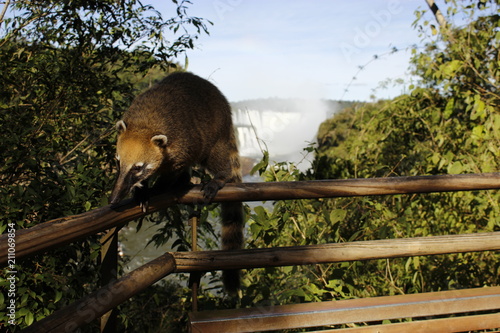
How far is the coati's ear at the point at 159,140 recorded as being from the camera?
230 centimetres

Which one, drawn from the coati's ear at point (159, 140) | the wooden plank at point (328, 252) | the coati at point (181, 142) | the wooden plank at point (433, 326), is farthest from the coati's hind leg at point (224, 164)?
the wooden plank at point (433, 326)

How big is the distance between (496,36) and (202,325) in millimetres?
3467

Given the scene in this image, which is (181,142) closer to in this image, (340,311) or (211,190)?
(211,190)

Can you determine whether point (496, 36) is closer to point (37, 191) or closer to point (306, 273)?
point (306, 273)

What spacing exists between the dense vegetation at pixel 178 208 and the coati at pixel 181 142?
0.67 ft

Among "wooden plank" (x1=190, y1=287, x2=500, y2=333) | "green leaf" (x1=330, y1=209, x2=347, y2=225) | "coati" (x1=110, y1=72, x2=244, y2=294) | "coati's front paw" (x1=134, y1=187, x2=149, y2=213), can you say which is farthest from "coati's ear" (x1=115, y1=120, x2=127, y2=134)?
"green leaf" (x1=330, y1=209, x2=347, y2=225)

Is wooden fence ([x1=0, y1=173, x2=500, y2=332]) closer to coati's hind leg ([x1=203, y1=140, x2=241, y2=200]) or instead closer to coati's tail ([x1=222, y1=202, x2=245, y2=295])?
coati's tail ([x1=222, y1=202, x2=245, y2=295])

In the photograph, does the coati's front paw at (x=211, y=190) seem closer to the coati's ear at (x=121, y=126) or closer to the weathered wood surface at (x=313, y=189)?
the weathered wood surface at (x=313, y=189)

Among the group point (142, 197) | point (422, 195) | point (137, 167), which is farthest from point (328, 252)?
point (422, 195)

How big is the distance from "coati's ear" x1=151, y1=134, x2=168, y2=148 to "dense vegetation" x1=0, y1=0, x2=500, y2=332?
49 centimetres

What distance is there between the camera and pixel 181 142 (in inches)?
97.6

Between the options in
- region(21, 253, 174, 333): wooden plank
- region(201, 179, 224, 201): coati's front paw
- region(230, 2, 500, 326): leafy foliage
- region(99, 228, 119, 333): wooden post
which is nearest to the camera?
region(21, 253, 174, 333): wooden plank

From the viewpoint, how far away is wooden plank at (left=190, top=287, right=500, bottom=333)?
1.87 m

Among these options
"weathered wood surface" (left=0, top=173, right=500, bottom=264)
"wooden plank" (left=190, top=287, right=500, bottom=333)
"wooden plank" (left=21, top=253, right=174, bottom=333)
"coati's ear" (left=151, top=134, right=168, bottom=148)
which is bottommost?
"wooden plank" (left=190, top=287, right=500, bottom=333)
